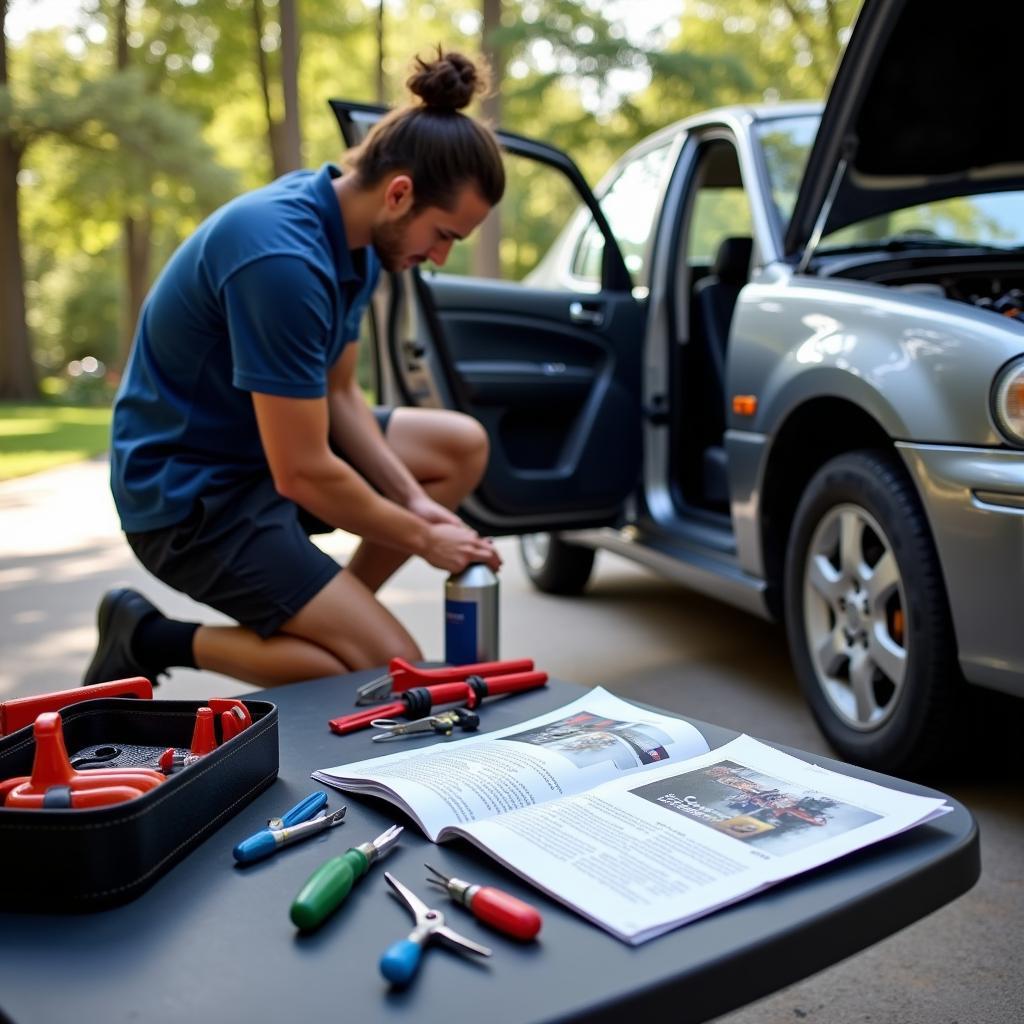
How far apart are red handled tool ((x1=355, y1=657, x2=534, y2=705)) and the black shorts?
22.6 inches

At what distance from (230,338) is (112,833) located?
4.72 ft

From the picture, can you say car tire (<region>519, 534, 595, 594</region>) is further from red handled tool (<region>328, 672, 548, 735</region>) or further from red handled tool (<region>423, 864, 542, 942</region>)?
red handled tool (<region>423, 864, 542, 942</region>)

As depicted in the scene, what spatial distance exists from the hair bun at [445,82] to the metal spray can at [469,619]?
1.00 meters

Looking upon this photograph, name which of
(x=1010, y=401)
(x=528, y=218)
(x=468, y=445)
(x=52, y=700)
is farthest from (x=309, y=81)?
(x=52, y=700)

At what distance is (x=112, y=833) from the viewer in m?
1.01

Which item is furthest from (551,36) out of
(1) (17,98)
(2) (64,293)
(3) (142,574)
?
(2) (64,293)

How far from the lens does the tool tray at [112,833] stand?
1011 mm

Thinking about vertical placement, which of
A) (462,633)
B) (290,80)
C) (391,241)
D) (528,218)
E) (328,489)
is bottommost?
(462,633)

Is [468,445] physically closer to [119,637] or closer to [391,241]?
[391,241]

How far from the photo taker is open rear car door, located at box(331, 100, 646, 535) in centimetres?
338

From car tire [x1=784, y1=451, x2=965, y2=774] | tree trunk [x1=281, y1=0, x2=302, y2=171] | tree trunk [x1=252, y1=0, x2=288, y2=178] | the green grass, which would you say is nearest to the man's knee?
car tire [x1=784, y1=451, x2=965, y2=774]

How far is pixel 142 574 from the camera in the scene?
4.86 m

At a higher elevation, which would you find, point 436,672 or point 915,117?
point 915,117

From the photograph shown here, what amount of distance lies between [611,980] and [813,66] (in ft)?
54.5
